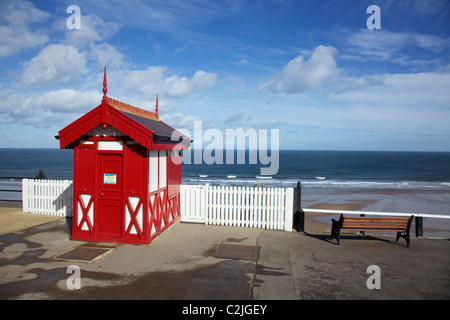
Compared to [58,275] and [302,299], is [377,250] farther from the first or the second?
[58,275]

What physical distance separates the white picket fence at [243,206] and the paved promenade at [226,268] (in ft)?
2.56

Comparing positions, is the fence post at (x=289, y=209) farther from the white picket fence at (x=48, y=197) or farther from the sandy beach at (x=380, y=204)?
the white picket fence at (x=48, y=197)

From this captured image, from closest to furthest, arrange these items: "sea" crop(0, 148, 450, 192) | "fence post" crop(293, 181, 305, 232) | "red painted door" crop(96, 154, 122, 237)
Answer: "red painted door" crop(96, 154, 122, 237) → "fence post" crop(293, 181, 305, 232) → "sea" crop(0, 148, 450, 192)

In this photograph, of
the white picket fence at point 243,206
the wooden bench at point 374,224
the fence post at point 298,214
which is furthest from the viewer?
the white picket fence at point 243,206

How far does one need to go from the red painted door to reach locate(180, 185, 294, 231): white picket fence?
275cm

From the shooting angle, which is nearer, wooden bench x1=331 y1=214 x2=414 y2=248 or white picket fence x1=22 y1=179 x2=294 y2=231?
wooden bench x1=331 y1=214 x2=414 y2=248

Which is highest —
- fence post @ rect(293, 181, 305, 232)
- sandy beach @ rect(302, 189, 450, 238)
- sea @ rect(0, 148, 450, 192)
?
fence post @ rect(293, 181, 305, 232)

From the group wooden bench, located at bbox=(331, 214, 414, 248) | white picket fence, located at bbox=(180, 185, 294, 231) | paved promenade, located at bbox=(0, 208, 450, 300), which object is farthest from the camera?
white picket fence, located at bbox=(180, 185, 294, 231)

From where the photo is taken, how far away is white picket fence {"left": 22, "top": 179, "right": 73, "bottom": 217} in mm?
11008

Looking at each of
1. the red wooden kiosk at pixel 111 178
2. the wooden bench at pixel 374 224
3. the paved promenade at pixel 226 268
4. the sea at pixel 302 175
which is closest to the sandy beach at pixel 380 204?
the sea at pixel 302 175

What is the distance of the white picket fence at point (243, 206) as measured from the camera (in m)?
9.52

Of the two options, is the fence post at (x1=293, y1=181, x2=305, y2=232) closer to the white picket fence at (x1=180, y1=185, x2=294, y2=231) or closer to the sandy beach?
the white picket fence at (x1=180, y1=185, x2=294, y2=231)

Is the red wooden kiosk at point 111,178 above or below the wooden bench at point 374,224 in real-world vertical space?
above

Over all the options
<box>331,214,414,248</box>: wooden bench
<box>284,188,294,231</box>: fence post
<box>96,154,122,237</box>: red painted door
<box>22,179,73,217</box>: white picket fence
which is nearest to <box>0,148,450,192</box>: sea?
<box>284,188,294,231</box>: fence post
